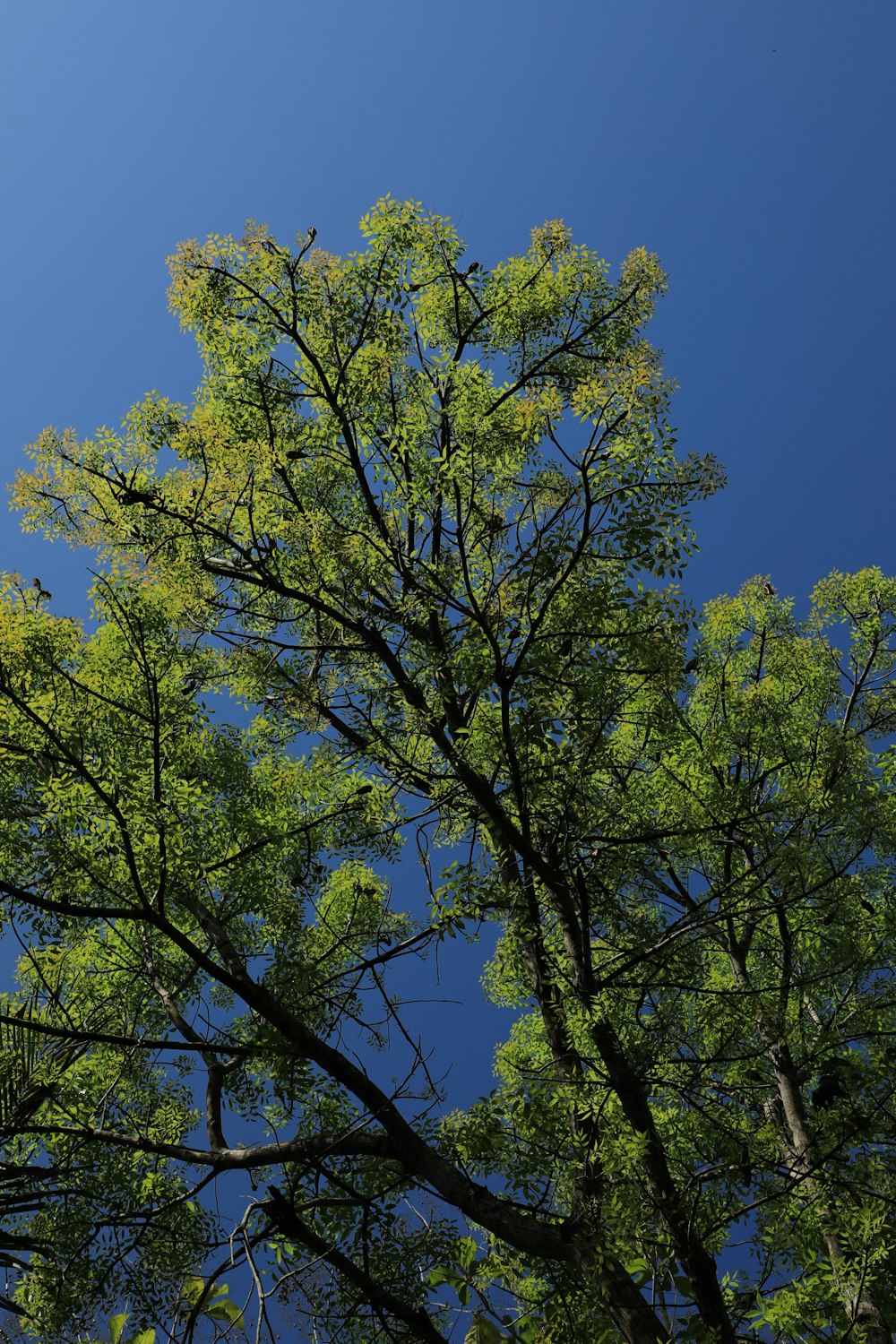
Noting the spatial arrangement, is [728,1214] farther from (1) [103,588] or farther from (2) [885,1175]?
(1) [103,588]

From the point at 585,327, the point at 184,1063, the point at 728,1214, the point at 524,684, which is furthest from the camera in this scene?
the point at 585,327

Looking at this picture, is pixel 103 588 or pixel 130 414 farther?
pixel 130 414

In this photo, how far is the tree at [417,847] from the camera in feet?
13.5

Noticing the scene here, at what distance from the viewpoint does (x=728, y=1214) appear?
4.51 meters

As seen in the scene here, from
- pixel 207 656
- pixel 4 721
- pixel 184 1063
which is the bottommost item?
pixel 184 1063

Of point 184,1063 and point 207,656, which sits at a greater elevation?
point 207,656

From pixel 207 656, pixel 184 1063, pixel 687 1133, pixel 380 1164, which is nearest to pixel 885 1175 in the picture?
pixel 687 1133

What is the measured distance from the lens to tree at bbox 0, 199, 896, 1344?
4.13 metres

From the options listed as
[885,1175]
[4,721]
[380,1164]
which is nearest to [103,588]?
[4,721]

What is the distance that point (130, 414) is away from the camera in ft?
23.1

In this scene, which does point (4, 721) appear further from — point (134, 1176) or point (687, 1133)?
point (687, 1133)

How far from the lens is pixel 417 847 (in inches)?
186

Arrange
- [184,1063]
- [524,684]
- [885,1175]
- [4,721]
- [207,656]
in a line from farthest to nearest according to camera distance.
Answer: [207,656]
[885,1175]
[184,1063]
[4,721]
[524,684]

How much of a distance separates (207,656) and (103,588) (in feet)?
11.6
